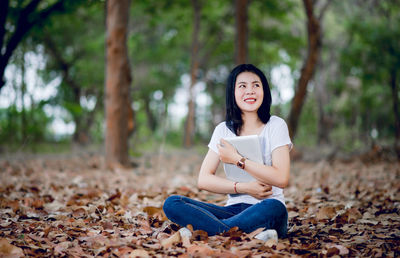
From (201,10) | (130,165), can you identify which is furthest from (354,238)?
(201,10)

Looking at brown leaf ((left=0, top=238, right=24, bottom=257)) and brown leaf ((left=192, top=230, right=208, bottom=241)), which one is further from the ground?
brown leaf ((left=0, top=238, right=24, bottom=257))

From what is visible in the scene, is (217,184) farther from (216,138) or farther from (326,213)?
(326,213)

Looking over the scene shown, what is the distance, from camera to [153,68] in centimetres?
1820

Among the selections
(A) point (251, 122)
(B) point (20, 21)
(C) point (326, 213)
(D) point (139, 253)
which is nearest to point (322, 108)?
(B) point (20, 21)

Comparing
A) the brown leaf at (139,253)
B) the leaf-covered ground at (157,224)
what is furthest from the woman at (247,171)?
the brown leaf at (139,253)

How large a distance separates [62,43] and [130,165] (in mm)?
10871

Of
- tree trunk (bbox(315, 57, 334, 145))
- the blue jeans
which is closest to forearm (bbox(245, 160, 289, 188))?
the blue jeans

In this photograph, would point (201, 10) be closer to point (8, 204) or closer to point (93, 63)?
point (93, 63)

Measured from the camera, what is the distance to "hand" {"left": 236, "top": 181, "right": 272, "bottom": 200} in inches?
97.0

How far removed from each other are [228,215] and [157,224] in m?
0.64

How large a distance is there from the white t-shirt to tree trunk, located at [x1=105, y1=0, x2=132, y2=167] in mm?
4546

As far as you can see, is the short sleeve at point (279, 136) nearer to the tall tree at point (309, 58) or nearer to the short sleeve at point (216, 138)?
the short sleeve at point (216, 138)

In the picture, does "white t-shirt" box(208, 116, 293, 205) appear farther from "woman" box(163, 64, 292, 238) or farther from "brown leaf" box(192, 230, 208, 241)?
"brown leaf" box(192, 230, 208, 241)

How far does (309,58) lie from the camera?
8.21 m
